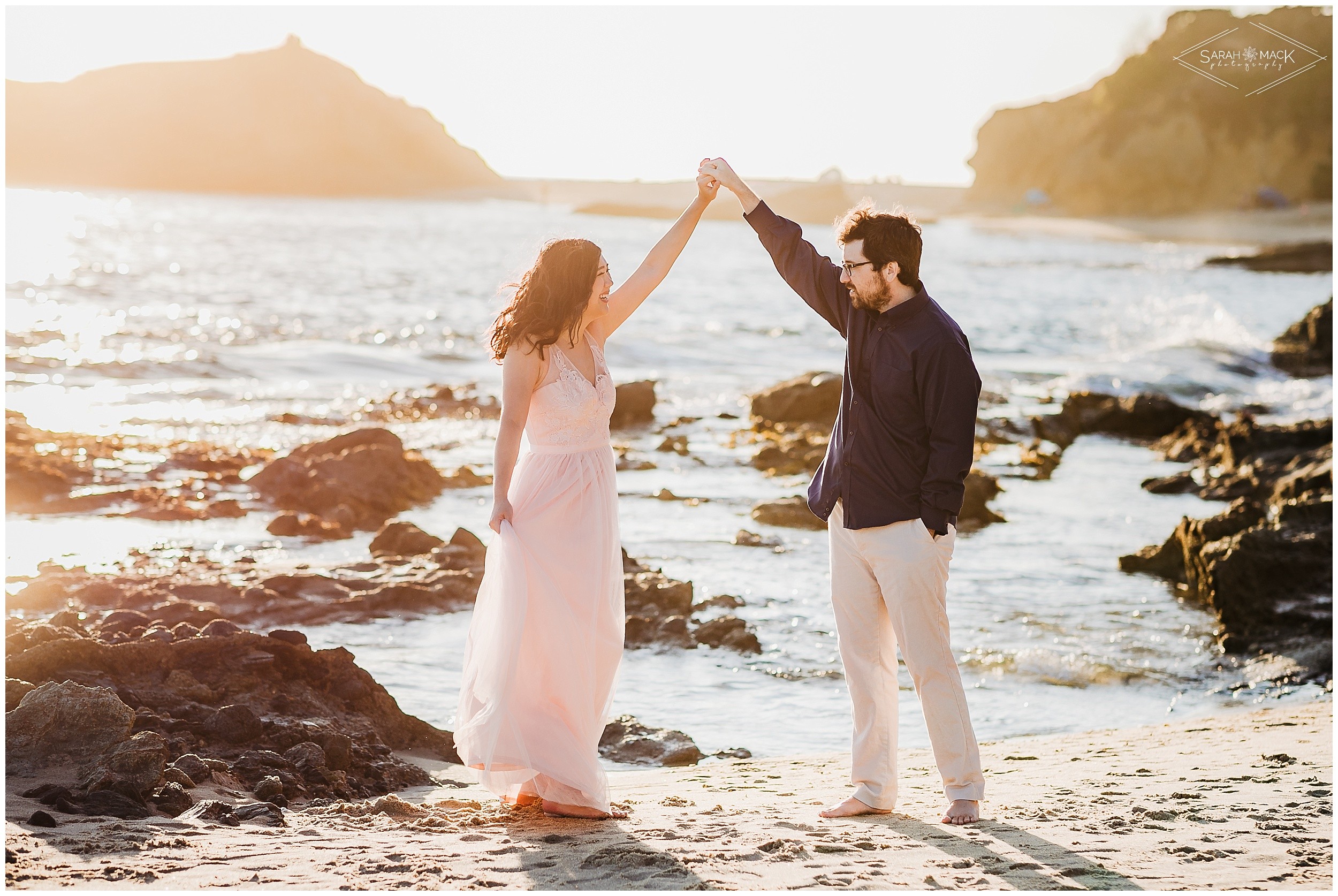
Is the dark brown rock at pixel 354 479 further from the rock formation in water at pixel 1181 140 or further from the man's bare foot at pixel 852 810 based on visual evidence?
the rock formation in water at pixel 1181 140

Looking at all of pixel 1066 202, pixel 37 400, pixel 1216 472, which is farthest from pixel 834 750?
pixel 1066 202

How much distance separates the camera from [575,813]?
415 cm

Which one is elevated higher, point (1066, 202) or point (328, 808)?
point (1066, 202)

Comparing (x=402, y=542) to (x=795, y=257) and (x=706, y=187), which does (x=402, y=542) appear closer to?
(x=706, y=187)

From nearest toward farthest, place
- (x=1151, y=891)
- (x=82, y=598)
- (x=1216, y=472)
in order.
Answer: (x=1151, y=891) → (x=82, y=598) → (x=1216, y=472)

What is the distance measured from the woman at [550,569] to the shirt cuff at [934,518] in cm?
115

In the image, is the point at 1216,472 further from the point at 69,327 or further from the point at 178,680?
the point at 69,327

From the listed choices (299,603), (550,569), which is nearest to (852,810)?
(550,569)

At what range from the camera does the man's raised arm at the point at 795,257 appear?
4.32m

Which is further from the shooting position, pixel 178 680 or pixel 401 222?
pixel 401 222

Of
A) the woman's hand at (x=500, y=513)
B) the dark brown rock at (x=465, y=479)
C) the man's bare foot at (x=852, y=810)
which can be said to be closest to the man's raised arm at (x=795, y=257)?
the woman's hand at (x=500, y=513)

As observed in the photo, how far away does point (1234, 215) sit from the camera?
88.1m

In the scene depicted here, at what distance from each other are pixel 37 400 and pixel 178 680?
12182mm

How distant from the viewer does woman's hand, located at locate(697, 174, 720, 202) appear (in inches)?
184
